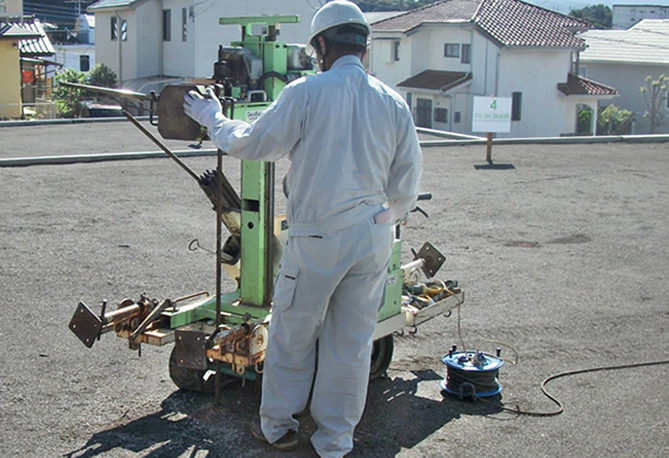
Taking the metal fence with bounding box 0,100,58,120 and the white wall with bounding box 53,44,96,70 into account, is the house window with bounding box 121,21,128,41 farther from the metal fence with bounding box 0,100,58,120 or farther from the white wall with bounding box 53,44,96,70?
the metal fence with bounding box 0,100,58,120

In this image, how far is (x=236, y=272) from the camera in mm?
5770

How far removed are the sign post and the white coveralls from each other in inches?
515

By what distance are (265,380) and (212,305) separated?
943 millimetres

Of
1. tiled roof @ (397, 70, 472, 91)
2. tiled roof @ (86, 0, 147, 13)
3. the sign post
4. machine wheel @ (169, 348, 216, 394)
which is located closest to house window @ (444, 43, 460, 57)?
tiled roof @ (397, 70, 472, 91)

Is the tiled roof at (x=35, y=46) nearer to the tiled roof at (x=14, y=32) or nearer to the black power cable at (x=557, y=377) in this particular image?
the tiled roof at (x=14, y=32)

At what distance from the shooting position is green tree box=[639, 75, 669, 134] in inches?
1741

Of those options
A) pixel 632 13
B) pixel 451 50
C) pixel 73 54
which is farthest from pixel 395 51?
pixel 632 13

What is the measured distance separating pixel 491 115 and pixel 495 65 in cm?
2225

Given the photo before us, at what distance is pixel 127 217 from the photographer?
10578mm

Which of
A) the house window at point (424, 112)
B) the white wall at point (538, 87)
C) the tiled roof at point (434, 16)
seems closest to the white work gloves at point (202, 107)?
the white wall at point (538, 87)

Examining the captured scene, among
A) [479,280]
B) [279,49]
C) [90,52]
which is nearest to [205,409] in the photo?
[279,49]

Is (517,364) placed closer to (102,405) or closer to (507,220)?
(102,405)

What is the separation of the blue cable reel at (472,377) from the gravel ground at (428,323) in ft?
0.23

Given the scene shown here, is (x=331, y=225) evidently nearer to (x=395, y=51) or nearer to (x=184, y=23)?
(x=184, y=23)
